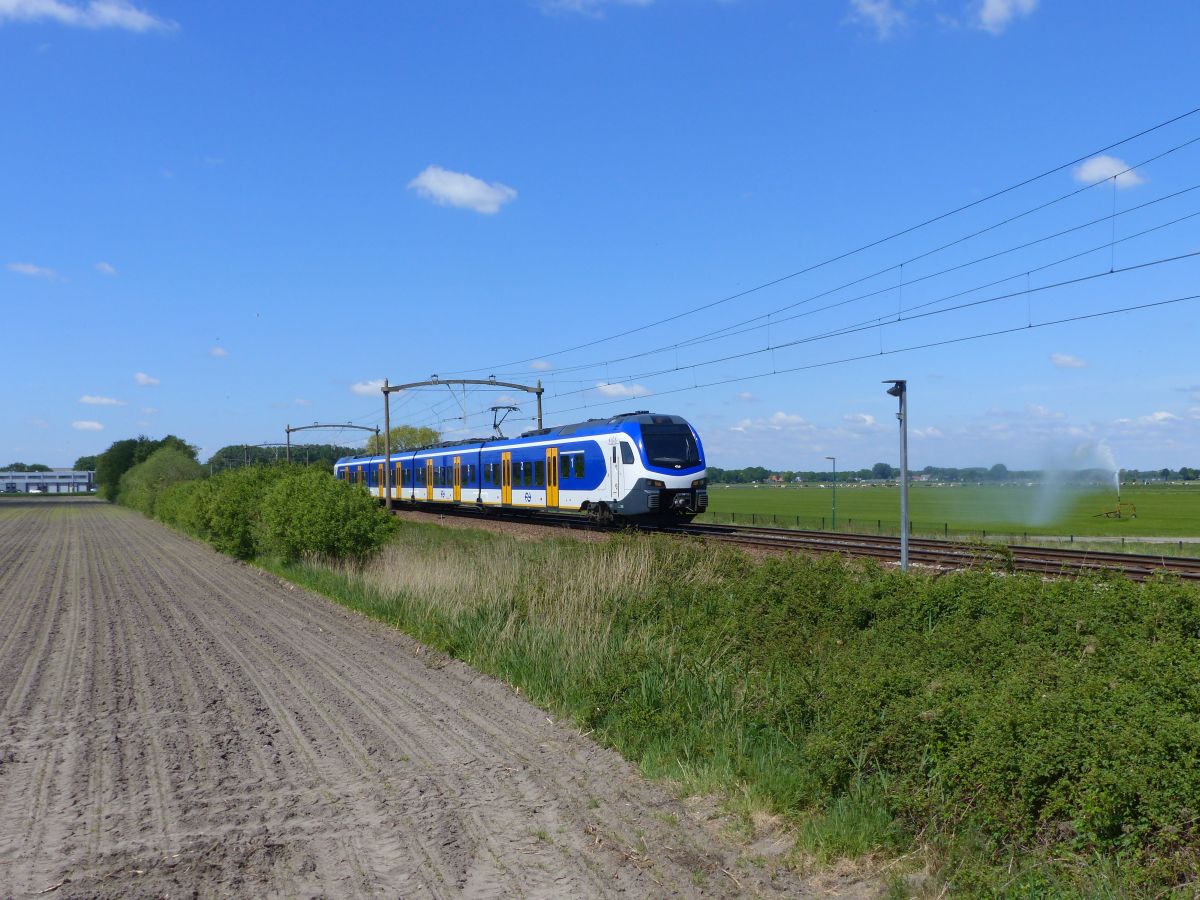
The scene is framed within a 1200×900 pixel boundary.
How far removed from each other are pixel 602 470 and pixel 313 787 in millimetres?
19119

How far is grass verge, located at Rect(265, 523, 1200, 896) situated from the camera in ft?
17.1

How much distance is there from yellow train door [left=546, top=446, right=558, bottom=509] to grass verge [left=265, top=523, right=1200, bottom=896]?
14848 mm

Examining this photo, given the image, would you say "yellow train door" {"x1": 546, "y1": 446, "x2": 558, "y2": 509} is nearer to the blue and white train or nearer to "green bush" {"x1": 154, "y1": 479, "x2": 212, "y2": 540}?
the blue and white train

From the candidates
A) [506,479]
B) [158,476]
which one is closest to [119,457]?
[158,476]

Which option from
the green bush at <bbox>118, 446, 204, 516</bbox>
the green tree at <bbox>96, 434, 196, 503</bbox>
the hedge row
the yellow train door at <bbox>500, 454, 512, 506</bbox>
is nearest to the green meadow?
the yellow train door at <bbox>500, 454, 512, 506</bbox>

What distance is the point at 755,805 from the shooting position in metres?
6.64

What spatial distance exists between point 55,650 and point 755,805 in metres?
11.2

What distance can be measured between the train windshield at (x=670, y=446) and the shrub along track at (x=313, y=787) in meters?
12.4

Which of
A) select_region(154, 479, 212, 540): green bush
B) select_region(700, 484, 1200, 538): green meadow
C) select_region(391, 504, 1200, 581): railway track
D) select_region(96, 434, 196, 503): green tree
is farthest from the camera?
select_region(96, 434, 196, 503): green tree

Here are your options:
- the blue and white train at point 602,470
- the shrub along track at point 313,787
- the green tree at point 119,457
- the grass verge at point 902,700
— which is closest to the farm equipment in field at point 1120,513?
the blue and white train at point 602,470

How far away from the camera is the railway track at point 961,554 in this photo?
14.0 meters

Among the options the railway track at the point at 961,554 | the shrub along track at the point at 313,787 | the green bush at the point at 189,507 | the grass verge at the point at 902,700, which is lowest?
the shrub along track at the point at 313,787

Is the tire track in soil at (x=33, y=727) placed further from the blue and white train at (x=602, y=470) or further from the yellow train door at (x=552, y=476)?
the yellow train door at (x=552, y=476)

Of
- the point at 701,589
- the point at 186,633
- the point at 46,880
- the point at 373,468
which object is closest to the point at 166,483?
the point at 373,468
